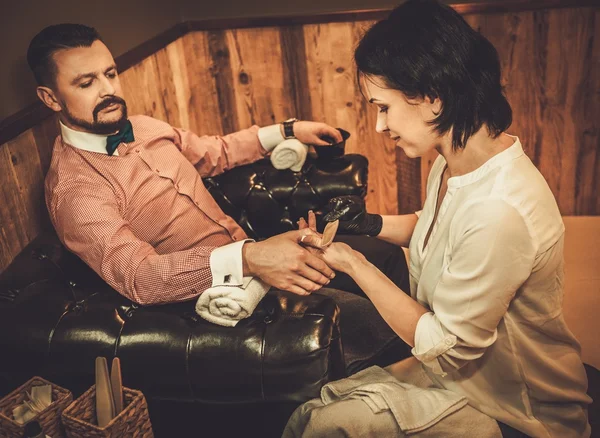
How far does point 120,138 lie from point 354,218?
0.86m

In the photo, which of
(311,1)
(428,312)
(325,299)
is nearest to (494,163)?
(428,312)

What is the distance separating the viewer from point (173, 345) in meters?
1.57

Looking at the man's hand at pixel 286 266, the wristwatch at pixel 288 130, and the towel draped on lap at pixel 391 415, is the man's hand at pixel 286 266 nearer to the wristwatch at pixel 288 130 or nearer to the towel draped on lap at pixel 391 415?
the towel draped on lap at pixel 391 415

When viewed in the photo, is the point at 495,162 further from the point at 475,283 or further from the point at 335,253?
the point at 335,253

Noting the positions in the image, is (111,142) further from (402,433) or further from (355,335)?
(402,433)

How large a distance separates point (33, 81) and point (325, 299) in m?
1.29

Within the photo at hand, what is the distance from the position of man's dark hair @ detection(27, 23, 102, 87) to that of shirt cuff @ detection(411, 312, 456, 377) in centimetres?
137

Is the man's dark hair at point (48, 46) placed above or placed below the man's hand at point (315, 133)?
above

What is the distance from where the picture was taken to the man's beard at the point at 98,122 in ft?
6.51

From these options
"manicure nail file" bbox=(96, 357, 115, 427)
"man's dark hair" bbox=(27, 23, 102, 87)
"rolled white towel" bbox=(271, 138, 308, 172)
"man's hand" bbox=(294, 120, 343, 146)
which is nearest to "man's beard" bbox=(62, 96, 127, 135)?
"man's dark hair" bbox=(27, 23, 102, 87)

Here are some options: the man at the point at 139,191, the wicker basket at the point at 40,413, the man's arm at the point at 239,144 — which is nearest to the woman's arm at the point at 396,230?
the man at the point at 139,191

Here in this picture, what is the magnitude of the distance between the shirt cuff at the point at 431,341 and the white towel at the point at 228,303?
1.42 ft

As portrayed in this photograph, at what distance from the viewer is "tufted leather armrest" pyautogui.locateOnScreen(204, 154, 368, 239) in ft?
7.86

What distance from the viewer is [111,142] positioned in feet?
6.77
